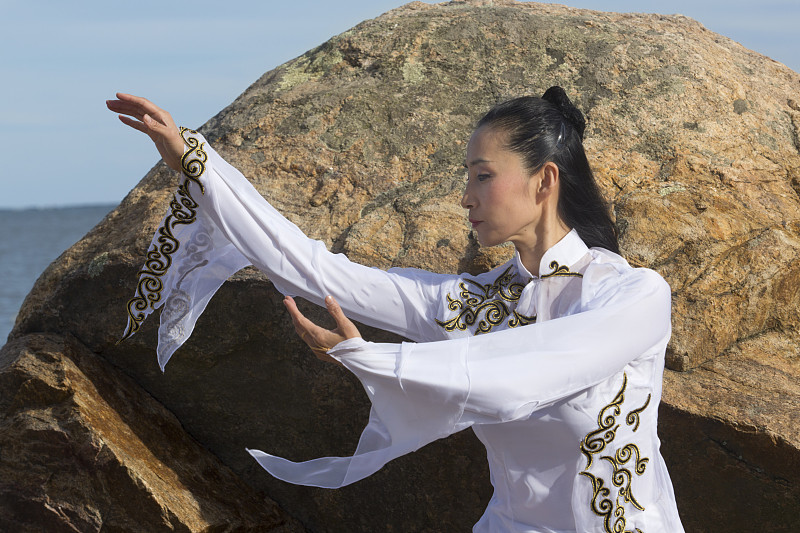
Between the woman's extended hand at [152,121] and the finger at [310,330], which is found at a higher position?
the woman's extended hand at [152,121]

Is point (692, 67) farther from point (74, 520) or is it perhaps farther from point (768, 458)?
point (74, 520)

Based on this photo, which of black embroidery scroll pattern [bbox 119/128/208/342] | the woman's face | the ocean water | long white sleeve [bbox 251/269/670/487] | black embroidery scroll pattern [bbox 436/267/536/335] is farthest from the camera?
the ocean water

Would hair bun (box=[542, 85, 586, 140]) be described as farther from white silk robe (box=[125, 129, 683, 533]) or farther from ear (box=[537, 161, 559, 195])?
white silk robe (box=[125, 129, 683, 533])

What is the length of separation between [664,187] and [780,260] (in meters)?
0.48

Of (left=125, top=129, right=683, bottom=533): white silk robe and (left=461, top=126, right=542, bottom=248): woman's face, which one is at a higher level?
(left=461, top=126, right=542, bottom=248): woman's face

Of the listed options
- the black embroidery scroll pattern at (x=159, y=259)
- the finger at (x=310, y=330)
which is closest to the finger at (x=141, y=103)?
the black embroidery scroll pattern at (x=159, y=259)

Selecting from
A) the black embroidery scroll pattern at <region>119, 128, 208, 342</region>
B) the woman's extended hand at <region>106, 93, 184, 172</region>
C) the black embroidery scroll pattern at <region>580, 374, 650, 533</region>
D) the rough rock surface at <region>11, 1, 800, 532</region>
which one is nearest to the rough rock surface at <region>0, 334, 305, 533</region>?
the rough rock surface at <region>11, 1, 800, 532</region>

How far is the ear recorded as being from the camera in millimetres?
2318

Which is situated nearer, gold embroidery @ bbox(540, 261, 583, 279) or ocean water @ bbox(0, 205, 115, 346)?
gold embroidery @ bbox(540, 261, 583, 279)

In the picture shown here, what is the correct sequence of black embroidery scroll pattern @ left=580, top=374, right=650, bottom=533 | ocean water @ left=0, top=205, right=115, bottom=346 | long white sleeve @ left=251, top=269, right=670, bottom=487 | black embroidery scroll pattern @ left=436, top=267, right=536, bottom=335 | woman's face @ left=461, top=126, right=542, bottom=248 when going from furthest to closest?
ocean water @ left=0, top=205, right=115, bottom=346 < black embroidery scroll pattern @ left=436, top=267, right=536, bottom=335 < woman's face @ left=461, top=126, right=542, bottom=248 < black embroidery scroll pattern @ left=580, top=374, right=650, bottom=533 < long white sleeve @ left=251, top=269, right=670, bottom=487

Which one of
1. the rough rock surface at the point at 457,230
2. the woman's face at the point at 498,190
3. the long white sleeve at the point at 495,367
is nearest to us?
the long white sleeve at the point at 495,367

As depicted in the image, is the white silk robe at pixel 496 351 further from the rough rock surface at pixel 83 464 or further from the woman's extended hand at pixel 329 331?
the rough rock surface at pixel 83 464

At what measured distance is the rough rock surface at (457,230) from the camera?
9.67 feet

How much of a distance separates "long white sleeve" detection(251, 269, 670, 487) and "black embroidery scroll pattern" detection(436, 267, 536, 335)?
1.25ft
